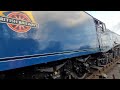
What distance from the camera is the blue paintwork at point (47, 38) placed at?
3.30 meters

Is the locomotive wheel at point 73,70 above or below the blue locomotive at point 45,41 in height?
below

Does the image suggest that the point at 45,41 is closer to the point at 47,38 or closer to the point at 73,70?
the point at 47,38

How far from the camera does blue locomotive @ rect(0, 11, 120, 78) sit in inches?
132

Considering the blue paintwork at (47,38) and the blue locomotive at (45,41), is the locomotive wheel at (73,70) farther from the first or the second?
the blue paintwork at (47,38)

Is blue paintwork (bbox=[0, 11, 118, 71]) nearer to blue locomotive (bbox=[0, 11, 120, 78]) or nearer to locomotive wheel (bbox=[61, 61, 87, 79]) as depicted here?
blue locomotive (bbox=[0, 11, 120, 78])

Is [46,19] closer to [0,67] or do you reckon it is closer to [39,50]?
[39,50]

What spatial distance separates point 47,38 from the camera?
461 cm

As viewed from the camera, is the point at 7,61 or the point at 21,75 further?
the point at 21,75

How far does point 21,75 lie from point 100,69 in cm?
582

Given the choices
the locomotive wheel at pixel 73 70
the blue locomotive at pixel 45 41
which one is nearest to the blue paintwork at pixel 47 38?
the blue locomotive at pixel 45 41

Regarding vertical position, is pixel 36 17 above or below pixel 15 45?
above

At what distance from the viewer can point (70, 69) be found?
6.84 m

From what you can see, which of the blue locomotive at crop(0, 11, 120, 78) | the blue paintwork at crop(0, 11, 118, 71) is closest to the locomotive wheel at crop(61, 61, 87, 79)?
the blue locomotive at crop(0, 11, 120, 78)
